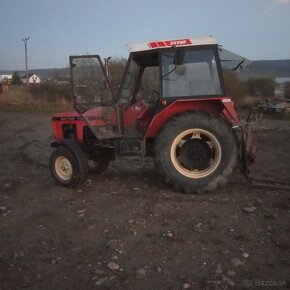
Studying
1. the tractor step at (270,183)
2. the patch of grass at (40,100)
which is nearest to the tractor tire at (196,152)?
the tractor step at (270,183)

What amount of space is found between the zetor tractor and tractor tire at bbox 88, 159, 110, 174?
2.34 ft

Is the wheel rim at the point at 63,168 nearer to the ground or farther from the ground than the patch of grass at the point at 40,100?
nearer to the ground

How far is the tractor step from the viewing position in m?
6.46

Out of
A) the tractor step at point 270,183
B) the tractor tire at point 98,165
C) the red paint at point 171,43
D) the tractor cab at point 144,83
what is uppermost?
the red paint at point 171,43

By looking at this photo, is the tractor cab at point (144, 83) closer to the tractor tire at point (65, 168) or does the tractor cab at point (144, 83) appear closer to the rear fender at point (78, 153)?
the rear fender at point (78, 153)

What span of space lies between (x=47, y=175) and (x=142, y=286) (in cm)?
485

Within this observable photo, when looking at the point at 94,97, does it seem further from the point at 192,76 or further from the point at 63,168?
the point at 192,76

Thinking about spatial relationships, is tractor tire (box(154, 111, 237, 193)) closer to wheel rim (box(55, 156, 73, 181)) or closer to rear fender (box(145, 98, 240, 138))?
rear fender (box(145, 98, 240, 138))

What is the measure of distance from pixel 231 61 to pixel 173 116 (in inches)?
52.8

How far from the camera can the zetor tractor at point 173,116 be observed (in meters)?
6.32

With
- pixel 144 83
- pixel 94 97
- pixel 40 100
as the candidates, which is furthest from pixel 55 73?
pixel 94 97

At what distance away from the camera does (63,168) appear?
7.22 m

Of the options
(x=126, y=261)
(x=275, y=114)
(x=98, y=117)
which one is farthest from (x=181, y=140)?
(x=275, y=114)

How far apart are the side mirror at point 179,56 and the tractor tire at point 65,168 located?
231cm
